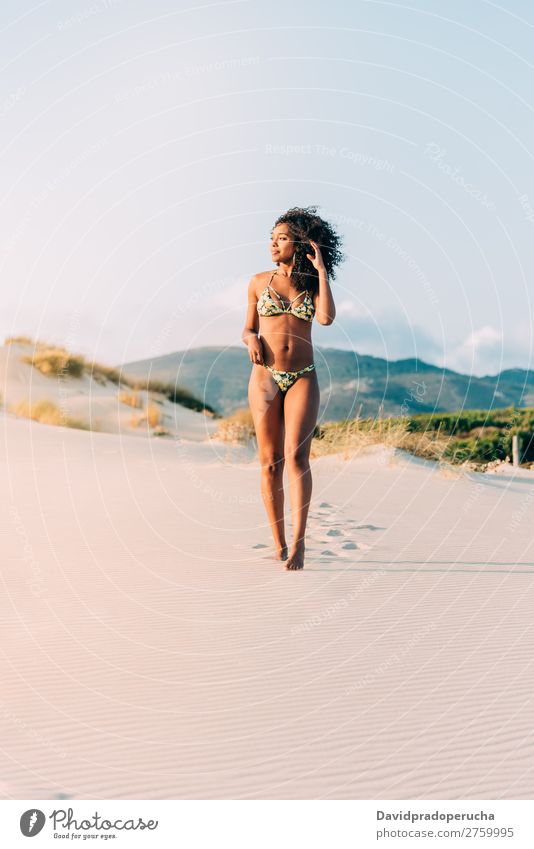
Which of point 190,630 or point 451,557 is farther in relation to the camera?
point 451,557

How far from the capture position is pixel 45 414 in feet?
69.2

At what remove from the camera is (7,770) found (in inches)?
174

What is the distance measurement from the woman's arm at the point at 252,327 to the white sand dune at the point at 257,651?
73.5 inches

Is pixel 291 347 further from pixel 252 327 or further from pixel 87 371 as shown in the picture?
pixel 87 371

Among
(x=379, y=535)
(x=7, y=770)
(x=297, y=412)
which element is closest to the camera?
(x=7, y=770)

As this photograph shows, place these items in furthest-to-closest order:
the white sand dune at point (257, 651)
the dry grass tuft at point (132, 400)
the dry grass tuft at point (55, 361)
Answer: the dry grass tuft at point (55, 361) → the dry grass tuft at point (132, 400) → the white sand dune at point (257, 651)

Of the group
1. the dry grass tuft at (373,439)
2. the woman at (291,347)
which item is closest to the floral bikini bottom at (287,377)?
the woman at (291,347)

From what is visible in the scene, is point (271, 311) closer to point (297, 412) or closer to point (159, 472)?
point (297, 412)

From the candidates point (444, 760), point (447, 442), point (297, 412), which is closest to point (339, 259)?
point (297, 412)

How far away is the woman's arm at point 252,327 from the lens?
27.1ft

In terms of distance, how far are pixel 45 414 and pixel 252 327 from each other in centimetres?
1347

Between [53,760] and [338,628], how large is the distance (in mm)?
2654

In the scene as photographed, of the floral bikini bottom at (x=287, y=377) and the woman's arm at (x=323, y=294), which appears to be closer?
the woman's arm at (x=323, y=294)

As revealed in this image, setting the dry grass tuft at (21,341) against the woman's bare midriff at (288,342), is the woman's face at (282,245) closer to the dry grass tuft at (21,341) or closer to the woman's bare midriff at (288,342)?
the woman's bare midriff at (288,342)
